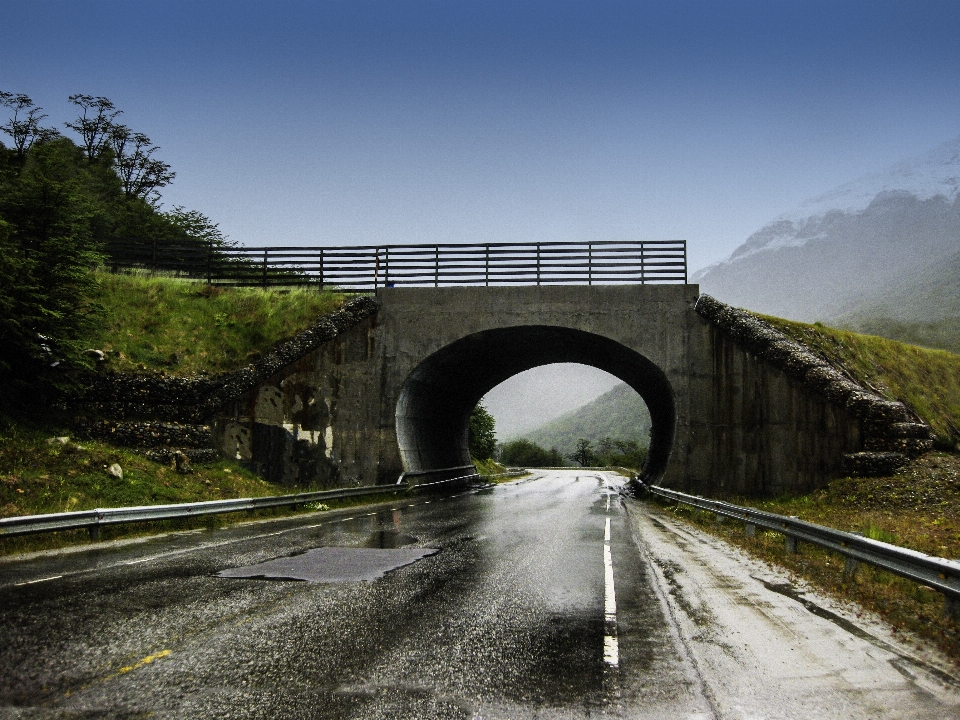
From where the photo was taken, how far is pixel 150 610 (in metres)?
7.20

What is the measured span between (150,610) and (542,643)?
3885mm

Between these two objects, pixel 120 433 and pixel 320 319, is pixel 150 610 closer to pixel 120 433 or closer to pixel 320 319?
pixel 120 433

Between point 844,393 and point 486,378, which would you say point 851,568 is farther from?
point 486,378

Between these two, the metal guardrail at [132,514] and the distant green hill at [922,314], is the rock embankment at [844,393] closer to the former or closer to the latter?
the metal guardrail at [132,514]

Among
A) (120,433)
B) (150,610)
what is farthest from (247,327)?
(150,610)

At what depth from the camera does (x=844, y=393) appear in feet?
67.6

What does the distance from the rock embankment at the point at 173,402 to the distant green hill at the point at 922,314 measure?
6192 centimetres

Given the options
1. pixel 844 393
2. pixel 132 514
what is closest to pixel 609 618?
pixel 132 514

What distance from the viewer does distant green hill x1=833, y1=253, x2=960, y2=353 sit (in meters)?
87.4

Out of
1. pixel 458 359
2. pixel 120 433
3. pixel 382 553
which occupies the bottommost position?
pixel 382 553

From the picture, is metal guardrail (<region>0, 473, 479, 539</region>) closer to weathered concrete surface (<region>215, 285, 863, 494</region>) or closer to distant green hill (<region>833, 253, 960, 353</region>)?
weathered concrete surface (<region>215, 285, 863, 494</region>)

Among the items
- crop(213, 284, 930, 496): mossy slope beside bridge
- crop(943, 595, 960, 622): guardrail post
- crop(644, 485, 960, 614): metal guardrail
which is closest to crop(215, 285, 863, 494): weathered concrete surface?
crop(213, 284, 930, 496): mossy slope beside bridge

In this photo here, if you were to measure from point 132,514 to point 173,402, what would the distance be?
366 inches

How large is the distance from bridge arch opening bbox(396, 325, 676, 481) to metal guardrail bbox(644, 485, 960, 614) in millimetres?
11868
